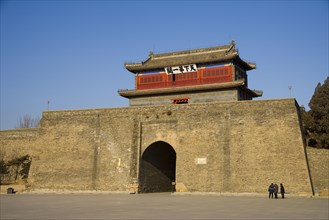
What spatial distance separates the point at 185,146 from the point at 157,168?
328 centimetres

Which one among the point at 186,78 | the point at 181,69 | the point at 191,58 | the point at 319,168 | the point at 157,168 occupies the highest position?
the point at 191,58

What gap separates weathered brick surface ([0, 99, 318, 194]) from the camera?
20750 millimetres

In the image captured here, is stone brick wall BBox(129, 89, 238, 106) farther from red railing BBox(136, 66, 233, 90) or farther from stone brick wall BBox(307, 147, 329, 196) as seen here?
stone brick wall BBox(307, 147, 329, 196)

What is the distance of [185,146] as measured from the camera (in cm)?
2284

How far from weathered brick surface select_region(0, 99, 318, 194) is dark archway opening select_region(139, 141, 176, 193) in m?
0.63

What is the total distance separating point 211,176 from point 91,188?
7.70 m

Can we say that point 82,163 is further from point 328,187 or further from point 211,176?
point 328,187

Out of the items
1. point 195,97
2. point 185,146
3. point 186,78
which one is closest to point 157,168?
point 185,146

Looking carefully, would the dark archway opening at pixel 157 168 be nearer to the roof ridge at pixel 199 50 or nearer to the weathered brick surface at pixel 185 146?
the weathered brick surface at pixel 185 146

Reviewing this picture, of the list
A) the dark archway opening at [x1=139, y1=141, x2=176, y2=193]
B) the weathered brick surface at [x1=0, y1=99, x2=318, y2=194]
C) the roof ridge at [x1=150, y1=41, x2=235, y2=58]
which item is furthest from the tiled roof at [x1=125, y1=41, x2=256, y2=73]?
the dark archway opening at [x1=139, y1=141, x2=176, y2=193]

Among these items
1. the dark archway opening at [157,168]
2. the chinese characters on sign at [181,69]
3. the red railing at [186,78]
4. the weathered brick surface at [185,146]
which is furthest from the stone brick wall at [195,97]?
the weathered brick surface at [185,146]

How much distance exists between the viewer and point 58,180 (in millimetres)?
25125

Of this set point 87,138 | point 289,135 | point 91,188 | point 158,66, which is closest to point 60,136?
point 87,138

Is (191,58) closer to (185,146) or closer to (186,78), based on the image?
Answer: (186,78)
